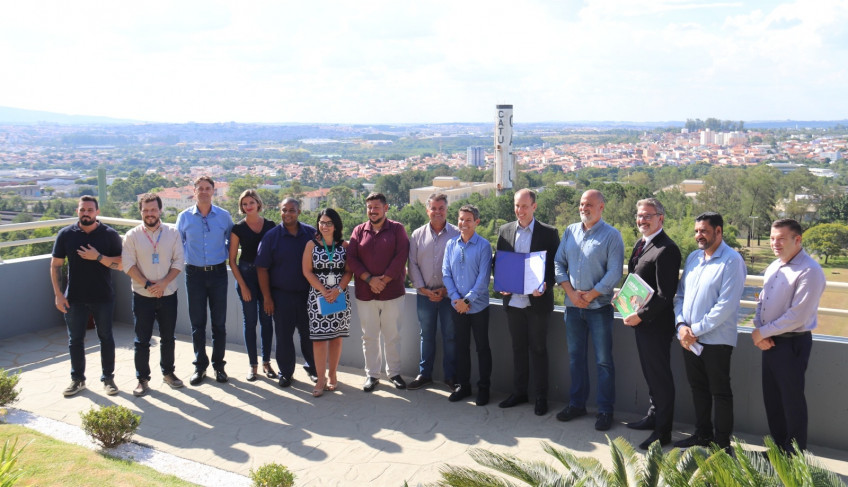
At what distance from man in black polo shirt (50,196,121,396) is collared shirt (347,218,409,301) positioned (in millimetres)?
1932

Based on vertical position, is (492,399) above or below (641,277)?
below

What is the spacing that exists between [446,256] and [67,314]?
308 cm

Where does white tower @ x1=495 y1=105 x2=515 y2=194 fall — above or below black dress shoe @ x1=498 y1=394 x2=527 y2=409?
above

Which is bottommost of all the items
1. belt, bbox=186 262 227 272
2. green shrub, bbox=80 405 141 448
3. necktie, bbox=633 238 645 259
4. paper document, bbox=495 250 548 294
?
green shrub, bbox=80 405 141 448

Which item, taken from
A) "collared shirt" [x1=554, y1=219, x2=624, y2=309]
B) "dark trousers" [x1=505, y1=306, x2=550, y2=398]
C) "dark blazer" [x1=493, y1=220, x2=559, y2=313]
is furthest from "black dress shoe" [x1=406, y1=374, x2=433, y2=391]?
"collared shirt" [x1=554, y1=219, x2=624, y2=309]

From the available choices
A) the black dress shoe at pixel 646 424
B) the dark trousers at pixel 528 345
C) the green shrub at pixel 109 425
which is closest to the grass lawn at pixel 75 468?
the green shrub at pixel 109 425

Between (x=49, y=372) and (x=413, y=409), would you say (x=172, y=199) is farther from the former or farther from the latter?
(x=413, y=409)

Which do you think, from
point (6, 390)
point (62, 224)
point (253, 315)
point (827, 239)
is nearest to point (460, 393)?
point (253, 315)

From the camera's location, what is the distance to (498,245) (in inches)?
190

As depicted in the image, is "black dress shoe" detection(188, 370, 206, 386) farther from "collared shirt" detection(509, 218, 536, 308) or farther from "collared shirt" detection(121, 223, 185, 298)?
"collared shirt" detection(509, 218, 536, 308)

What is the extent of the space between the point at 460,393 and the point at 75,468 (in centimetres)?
260

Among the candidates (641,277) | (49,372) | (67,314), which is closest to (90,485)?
(67,314)

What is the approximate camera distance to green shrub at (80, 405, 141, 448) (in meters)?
4.12

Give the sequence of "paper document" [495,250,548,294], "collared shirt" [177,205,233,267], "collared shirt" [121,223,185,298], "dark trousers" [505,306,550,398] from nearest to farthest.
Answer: "paper document" [495,250,548,294] < "dark trousers" [505,306,550,398] < "collared shirt" [121,223,185,298] < "collared shirt" [177,205,233,267]
